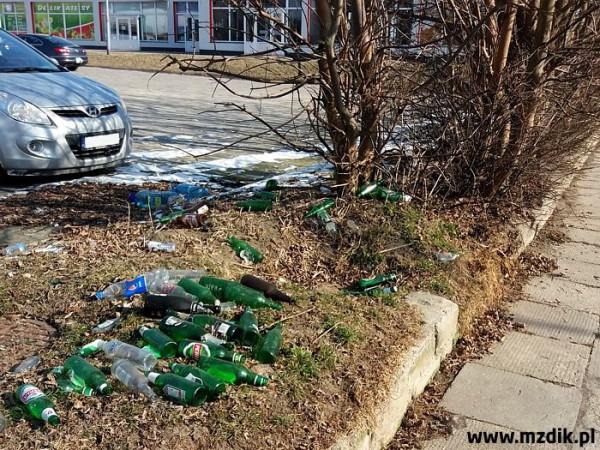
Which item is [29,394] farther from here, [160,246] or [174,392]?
[160,246]

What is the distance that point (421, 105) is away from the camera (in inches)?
209

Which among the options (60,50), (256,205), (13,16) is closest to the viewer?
(256,205)

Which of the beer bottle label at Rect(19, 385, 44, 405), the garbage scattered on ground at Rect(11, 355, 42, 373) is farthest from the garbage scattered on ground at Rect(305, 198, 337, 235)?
the beer bottle label at Rect(19, 385, 44, 405)

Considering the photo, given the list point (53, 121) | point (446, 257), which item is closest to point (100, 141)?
point (53, 121)

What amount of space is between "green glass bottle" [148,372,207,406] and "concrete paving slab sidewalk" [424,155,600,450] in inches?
47.3

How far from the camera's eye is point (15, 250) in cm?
428

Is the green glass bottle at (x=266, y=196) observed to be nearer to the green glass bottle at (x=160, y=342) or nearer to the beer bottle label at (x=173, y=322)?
the beer bottle label at (x=173, y=322)

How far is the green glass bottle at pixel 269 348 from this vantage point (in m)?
2.98

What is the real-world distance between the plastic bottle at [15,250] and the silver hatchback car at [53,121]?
2172 mm

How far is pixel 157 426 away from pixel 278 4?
3.39 m

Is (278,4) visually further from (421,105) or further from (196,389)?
(196,389)

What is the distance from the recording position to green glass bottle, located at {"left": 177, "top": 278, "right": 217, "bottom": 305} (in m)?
3.45

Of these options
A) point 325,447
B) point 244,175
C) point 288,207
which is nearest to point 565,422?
point 325,447

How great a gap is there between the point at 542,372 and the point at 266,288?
1.74 meters
